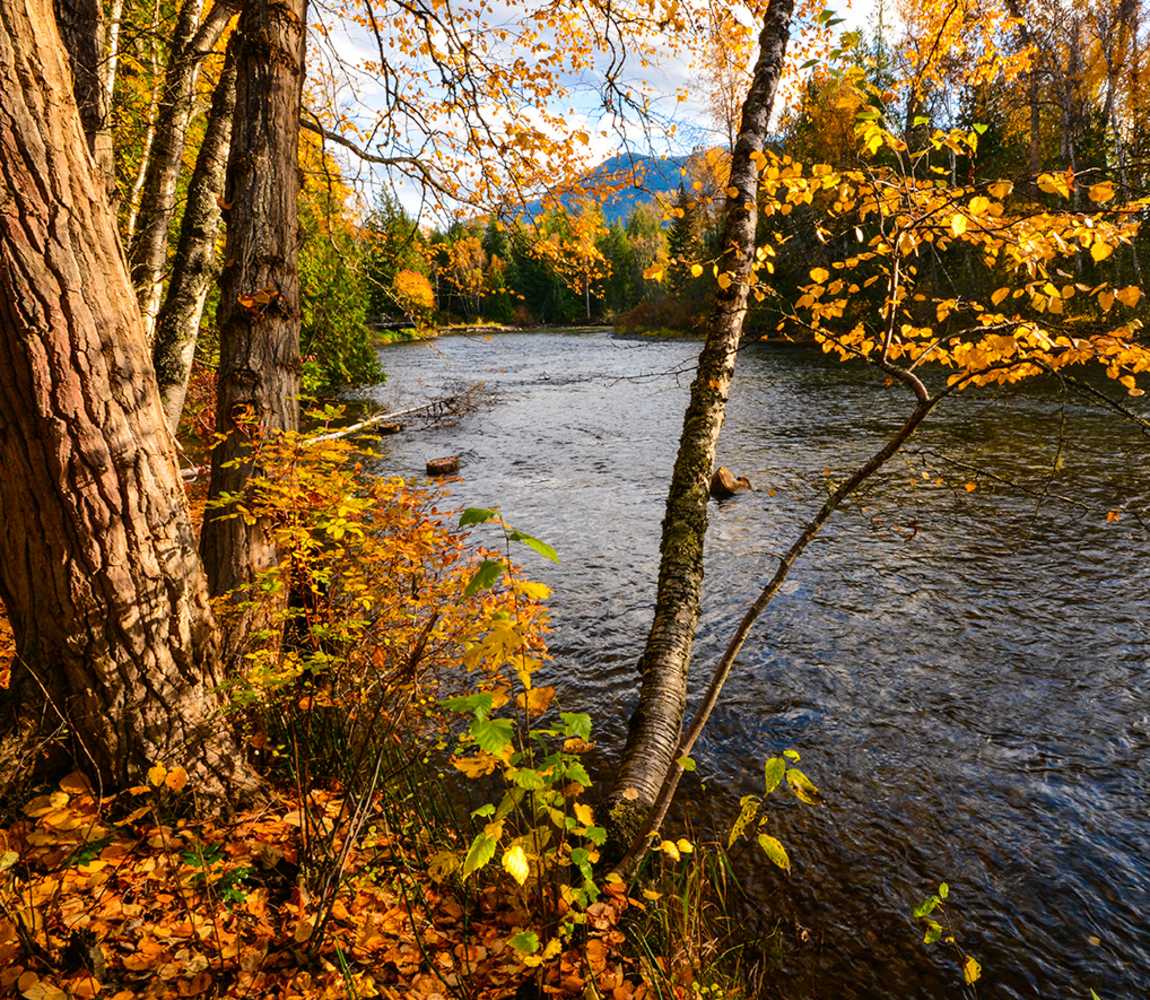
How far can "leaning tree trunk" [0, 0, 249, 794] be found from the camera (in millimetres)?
2219

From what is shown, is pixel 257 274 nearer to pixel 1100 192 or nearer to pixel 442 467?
pixel 1100 192

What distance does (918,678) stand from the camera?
19.6ft

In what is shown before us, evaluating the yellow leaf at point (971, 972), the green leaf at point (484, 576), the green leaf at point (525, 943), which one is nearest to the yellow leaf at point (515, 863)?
the green leaf at point (525, 943)

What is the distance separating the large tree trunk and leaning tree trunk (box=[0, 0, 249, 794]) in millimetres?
891

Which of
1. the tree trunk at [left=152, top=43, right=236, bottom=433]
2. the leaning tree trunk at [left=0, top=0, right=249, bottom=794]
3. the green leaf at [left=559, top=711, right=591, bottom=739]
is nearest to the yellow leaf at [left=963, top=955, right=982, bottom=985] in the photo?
the green leaf at [left=559, top=711, right=591, bottom=739]

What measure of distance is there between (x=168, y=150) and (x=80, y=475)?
5.32 meters

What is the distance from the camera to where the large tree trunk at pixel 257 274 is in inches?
145

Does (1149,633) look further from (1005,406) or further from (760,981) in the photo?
(1005,406)

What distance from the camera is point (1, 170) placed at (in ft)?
7.00

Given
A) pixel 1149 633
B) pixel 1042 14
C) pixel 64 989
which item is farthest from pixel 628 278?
pixel 64 989

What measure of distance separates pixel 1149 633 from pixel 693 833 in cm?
561

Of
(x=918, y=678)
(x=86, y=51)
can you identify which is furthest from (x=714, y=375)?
(x=86, y=51)

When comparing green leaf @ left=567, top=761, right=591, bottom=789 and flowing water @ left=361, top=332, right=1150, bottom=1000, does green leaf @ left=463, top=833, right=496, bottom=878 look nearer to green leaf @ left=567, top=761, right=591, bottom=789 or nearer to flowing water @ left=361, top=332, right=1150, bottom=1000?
green leaf @ left=567, top=761, right=591, bottom=789

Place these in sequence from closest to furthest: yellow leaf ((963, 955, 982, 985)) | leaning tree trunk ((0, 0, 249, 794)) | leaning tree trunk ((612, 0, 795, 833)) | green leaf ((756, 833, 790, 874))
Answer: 1. leaning tree trunk ((0, 0, 249, 794))
2. green leaf ((756, 833, 790, 874))
3. yellow leaf ((963, 955, 982, 985))
4. leaning tree trunk ((612, 0, 795, 833))
